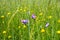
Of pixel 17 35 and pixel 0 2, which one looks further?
pixel 0 2

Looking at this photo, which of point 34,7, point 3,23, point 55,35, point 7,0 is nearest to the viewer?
point 55,35

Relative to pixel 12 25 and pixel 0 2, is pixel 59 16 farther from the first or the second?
pixel 0 2

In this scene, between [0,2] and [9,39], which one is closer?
[9,39]

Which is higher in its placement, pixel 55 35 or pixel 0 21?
pixel 55 35

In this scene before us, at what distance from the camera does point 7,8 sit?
281 centimetres

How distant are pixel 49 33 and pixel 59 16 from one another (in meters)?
0.43

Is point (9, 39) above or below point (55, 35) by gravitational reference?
below

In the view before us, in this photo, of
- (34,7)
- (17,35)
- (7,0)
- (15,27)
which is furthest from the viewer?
(7,0)

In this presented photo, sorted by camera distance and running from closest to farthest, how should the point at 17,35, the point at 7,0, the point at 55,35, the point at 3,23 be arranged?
the point at 55,35 → the point at 17,35 → the point at 3,23 → the point at 7,0

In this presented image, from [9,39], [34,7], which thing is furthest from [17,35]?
[34,7]

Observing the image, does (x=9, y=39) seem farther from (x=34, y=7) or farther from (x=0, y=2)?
(x=0, y=2)

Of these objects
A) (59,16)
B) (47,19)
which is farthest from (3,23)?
(59,16)

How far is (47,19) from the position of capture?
1985mm

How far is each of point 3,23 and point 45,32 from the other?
687 mm
